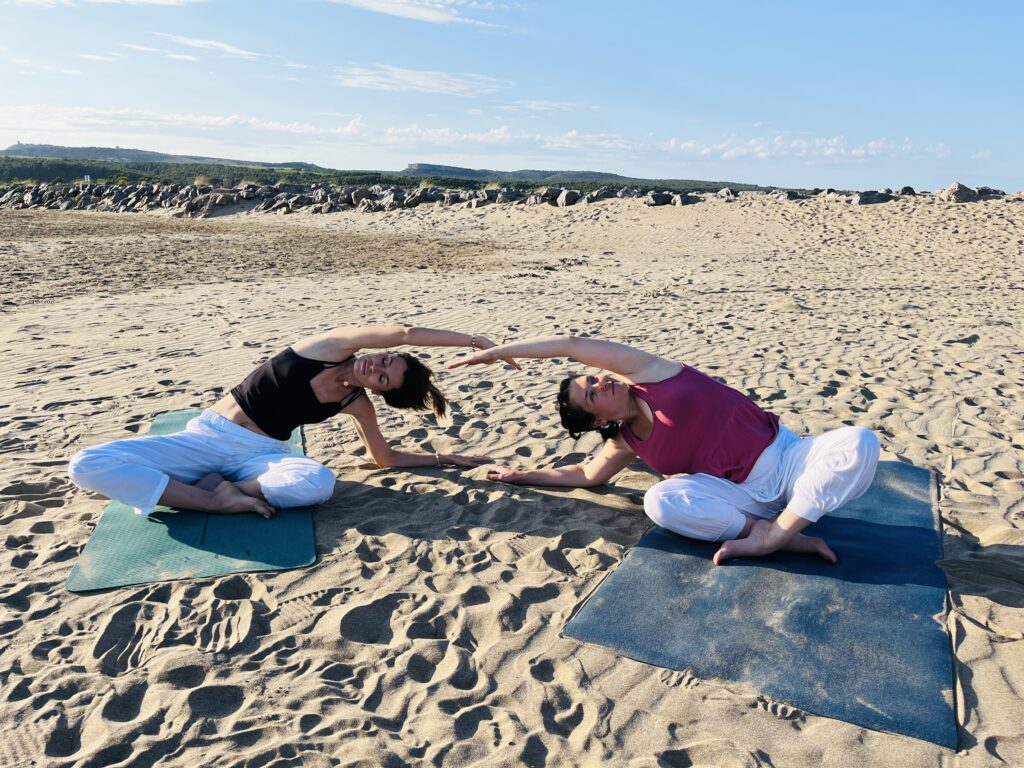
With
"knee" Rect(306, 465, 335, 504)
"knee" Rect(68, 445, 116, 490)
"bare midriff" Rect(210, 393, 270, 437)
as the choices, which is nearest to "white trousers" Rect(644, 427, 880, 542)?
"knee" Rect(306, 465, 335, 504)

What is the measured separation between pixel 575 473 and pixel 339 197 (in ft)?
83.5

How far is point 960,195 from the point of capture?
19.8 meters

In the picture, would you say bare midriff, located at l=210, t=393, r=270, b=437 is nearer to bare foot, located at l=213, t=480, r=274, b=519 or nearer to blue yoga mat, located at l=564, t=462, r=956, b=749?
bare foot, located at l=213, t=480, r=274, b=519

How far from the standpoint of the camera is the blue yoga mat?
275cm

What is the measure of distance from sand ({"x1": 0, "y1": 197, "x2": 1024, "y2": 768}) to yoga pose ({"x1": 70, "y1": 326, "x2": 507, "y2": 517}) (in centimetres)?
34

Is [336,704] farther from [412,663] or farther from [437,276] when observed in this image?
[437,276]

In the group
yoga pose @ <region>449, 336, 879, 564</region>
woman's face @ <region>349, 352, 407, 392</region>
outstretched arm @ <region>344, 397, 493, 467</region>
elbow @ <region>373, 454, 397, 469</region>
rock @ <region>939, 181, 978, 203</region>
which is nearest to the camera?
yoga pose @ <region>449, 336, 879, 564</region>

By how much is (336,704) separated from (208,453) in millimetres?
1927

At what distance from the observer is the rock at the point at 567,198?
899 inches

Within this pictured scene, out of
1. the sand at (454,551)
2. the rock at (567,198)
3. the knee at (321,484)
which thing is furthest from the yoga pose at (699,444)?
the rock at (567,198)

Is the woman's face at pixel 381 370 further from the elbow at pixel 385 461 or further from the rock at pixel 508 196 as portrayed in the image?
the rock at pixel 508 196

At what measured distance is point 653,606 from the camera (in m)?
3.29

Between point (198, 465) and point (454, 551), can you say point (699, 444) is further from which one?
point (198, 465)

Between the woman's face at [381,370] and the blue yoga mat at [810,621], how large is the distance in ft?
4.82
